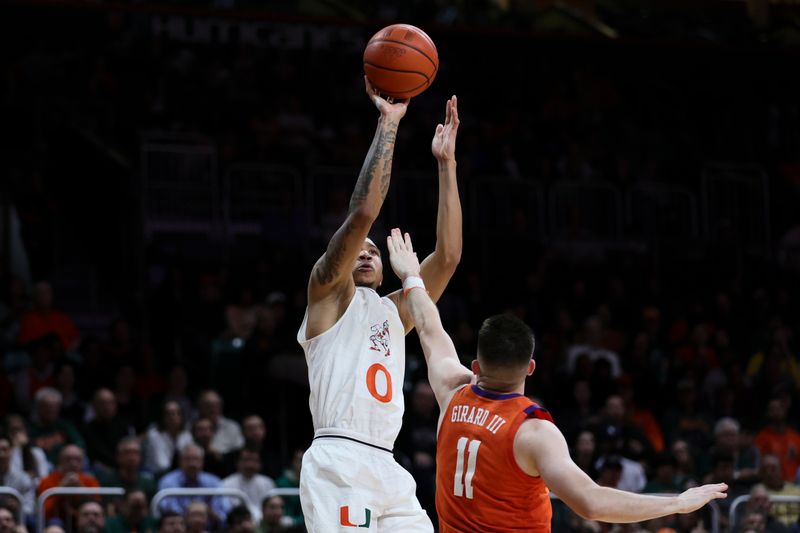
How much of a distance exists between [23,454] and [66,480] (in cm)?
59

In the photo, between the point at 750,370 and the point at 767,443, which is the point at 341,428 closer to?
the point at 767,443

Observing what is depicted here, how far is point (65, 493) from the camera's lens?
1141 cm

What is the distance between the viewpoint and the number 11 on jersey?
19.4 feet

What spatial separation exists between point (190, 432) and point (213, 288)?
2679 millimetres

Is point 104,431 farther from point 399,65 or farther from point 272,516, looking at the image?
point 399,65

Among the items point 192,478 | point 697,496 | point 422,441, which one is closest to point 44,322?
point 192,478

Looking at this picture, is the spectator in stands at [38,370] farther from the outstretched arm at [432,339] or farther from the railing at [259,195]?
the outstretched arm at [432,339]

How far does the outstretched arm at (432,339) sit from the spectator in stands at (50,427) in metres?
6.66

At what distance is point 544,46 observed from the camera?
18.1 meters

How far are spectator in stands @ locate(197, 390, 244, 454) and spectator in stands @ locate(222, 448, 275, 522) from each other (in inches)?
20.0

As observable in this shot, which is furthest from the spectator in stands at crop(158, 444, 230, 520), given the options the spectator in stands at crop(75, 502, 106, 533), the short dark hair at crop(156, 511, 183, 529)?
the spectator in stands at crop(75, 502, 106, 533)

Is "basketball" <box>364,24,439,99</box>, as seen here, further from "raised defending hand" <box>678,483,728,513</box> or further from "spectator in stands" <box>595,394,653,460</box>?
"spectator in stands" <box>595,394,653,460</box>

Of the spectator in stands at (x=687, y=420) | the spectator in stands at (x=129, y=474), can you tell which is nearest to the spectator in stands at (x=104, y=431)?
the spectator in stands at (x=129, y=474)

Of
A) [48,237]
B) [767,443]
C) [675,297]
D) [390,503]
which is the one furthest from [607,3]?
[390,503]
